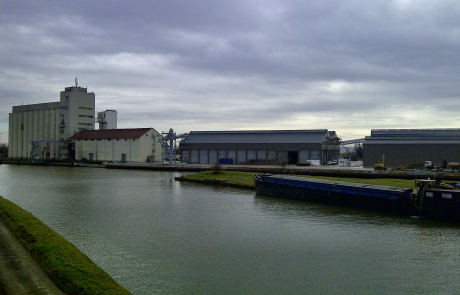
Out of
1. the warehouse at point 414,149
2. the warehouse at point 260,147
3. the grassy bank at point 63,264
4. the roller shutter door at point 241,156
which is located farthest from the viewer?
the roller shutter door at point 241,156

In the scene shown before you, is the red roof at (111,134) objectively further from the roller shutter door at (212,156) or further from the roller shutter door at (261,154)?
the roller shutter door at (261,154)

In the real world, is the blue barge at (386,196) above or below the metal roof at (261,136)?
below

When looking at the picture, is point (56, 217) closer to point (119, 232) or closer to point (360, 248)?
point (119, 232)

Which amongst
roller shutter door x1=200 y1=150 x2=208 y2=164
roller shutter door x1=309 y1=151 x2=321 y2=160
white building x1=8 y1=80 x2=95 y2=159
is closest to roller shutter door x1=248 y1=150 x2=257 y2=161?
roller shutter door x1=200 y1=150 x2=208 y2=164

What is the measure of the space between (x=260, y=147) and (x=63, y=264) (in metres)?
49.5

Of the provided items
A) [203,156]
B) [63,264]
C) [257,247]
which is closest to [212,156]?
[203,156]

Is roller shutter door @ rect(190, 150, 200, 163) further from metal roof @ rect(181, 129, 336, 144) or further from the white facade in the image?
the white facade

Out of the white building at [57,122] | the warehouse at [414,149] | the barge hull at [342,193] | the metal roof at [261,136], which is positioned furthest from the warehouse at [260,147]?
the barge hull at [342,193]

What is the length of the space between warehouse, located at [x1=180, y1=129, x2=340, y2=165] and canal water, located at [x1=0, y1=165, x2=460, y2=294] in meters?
34.6

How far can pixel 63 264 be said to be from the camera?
28.0ft

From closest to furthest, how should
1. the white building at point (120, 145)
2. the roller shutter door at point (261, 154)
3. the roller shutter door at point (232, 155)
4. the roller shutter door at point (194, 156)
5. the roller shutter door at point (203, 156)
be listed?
the roller shutter door at point (261, 154) → the roller shutter door at point (232, 155) → the roller shutter door at point (203, 156) → the roller shutter door at point (194, 156) → the white building at point (120, 145)

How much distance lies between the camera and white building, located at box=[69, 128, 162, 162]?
62.0m

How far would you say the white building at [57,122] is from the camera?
71.2m

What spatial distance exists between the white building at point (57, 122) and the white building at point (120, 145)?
3927mm
